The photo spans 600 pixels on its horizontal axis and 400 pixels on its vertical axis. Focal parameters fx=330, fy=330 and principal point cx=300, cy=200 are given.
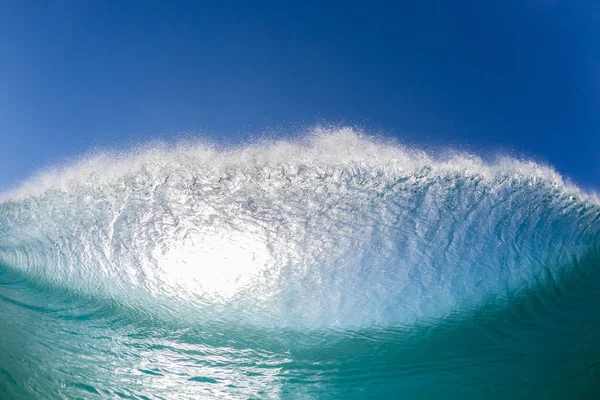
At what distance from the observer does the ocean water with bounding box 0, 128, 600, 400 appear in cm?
628

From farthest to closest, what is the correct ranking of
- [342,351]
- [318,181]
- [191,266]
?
[342,351] < [191,266] < [318,181]

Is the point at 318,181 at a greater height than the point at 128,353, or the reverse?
the point at 318,181

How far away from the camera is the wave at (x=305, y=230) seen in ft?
19.8

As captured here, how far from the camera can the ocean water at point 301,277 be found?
6.28 m

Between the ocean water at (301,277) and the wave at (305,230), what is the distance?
39 millimetres

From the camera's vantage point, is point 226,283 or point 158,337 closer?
Answer: point 226,283

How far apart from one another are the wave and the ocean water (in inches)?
1.5

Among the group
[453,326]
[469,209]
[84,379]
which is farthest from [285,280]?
[84,379]

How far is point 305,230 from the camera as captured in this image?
6.96 metres

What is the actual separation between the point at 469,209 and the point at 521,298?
Result: 12.7ft

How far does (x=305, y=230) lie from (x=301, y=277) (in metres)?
1.64

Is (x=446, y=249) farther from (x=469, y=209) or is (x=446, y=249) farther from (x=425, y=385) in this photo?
(x=425, y=385)

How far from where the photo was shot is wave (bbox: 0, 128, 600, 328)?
19.8ft

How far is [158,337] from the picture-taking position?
9.04 m
